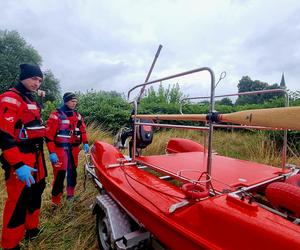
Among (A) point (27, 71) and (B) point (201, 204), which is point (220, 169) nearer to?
(B) point (201, 204)

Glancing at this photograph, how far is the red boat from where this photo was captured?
1189 millimetres

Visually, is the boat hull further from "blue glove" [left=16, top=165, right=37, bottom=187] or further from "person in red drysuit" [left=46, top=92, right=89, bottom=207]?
"person in red drysuit" [left=46, top=92, right=89, bottom=207]

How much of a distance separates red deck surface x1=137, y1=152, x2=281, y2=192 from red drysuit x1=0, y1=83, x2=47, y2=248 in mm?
1154

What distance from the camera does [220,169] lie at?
258 cm

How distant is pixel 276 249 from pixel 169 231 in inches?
23.8

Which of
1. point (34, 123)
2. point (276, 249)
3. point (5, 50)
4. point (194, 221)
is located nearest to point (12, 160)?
point (34, 123)

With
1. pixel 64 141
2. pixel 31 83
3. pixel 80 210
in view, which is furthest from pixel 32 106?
pixel 80 210

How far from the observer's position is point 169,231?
1471mm

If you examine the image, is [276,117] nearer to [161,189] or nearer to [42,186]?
[161,189]

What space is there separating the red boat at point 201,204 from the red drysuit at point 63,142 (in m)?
0.87

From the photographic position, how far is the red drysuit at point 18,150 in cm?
218

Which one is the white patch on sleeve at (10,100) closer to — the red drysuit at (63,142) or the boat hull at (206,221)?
the red drysuit at (63,142)

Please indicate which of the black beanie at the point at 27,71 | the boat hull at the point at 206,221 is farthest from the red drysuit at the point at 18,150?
the boat hull at the point at 206,221

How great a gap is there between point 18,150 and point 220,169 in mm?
1988
